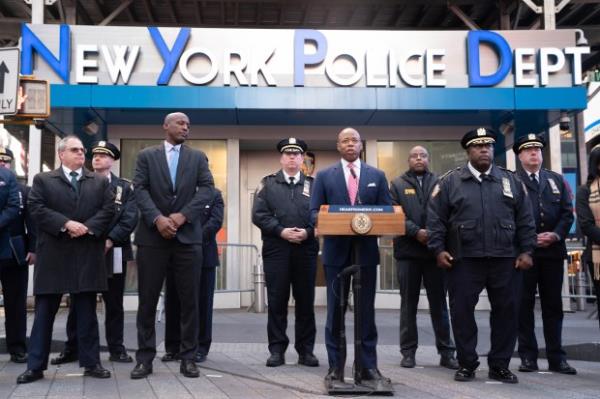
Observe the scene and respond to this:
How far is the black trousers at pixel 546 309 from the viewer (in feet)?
21.3

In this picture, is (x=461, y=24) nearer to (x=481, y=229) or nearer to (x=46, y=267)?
(x=481, y=229)

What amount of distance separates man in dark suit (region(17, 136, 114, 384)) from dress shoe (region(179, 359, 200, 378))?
0.67 meters

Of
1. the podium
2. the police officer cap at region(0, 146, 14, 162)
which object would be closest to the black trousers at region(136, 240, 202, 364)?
the podium

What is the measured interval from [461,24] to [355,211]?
13005 mm

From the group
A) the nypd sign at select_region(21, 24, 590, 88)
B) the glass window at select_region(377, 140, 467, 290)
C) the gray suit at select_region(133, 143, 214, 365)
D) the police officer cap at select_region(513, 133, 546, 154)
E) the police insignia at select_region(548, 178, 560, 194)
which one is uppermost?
the nypd sign at select_region(21, 24, 590, 88)

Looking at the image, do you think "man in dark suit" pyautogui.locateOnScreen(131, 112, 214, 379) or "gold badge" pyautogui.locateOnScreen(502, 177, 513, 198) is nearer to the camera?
"man in dark suit" pyautogui.locateOnScreen(131, 112, 214, 379)

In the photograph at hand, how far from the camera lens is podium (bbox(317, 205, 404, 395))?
5.06 metres

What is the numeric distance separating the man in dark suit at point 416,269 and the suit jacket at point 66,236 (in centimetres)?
304

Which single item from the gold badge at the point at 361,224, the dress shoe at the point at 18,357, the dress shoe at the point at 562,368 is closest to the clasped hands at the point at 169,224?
the gold badge at the point at 361,224

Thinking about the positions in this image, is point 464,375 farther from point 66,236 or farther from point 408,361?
point 66,236

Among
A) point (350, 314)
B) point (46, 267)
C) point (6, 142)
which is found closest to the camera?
point (46, 267)

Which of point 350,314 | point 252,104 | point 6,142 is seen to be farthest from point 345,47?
point 6,142

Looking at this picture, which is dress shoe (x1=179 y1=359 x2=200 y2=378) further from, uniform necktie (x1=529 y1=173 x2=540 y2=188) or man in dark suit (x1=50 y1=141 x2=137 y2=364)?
uniform necktie (x1=529 y1=173 x2=540 y2=188)

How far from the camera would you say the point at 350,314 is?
11258 mm
